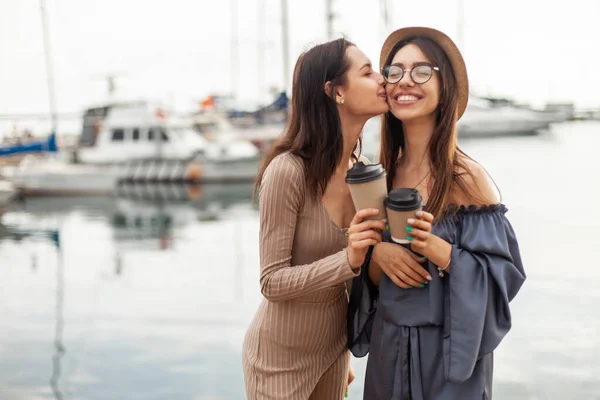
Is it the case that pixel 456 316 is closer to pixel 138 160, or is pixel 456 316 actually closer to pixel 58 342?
pixel 58 342

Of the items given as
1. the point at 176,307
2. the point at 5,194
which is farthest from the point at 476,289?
the point at 5,194

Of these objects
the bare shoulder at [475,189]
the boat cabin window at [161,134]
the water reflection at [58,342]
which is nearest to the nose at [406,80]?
the bare shoulder at [475,189]

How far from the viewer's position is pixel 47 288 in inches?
311

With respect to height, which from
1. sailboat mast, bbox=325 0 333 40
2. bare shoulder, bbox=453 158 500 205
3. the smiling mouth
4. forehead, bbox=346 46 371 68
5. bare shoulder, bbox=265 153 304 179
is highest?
sailboat mast, bbox=325 0 333 40

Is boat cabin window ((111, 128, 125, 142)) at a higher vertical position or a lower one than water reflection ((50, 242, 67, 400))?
lower

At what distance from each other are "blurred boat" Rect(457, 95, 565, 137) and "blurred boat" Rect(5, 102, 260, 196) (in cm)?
2446

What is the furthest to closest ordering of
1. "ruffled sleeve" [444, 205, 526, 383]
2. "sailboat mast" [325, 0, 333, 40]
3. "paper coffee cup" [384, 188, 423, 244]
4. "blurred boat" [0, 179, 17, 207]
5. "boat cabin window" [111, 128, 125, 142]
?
"sailboat mast" [325, 0, 333, 40], "boat cabin window" [111, 128, 125, 142], "blurred boat" [0, 179, 17, 207], "ruffled sleeve" [444, 205, 526, 383], "paper coffee cup" [384, 188, 423, 244]

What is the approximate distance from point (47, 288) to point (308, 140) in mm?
6742

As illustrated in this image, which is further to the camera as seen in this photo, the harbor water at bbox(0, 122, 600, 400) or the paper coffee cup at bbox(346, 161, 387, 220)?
the harbor water at bbox(0, 122, 600, 400)

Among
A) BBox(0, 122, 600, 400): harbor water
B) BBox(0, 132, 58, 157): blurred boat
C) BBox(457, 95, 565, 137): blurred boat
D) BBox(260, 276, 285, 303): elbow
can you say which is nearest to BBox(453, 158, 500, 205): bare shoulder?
BBox(260, 276, 285, 303): elbow

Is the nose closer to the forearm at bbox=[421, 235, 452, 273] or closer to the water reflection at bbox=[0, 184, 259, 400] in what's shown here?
the forearm at bbox=[421, 235, 452, 273]

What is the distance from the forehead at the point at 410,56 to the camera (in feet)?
6.57

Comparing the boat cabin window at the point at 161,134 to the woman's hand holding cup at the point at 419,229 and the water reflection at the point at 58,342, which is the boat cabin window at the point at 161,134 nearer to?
the water reflection at the point at 58,342

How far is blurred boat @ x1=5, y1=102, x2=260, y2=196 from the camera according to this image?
20.9 metres
